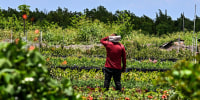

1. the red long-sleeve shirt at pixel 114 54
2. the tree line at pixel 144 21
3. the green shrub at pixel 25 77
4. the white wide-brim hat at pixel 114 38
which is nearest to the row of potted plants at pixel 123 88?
the red long-sleeve shirt at pixel 114 54

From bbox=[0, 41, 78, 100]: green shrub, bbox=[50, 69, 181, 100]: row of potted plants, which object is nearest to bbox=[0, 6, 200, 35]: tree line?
bbox=[50, 69, 181, 100]: row of potted plants

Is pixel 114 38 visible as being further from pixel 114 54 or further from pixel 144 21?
pixel 144 21

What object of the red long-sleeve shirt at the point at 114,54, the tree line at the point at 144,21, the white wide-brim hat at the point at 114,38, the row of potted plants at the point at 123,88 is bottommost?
the row of potted plants at the point at 123,88

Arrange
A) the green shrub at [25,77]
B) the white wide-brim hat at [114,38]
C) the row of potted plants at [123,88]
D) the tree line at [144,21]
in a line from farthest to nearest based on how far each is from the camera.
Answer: the tree line at [144,21] → the white wide-brim hat at [114,38] → the row of potted plants at [123,88] → the green shrub at [25,77]

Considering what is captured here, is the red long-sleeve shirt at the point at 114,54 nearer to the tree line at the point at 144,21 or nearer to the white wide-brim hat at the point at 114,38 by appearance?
the white wide-brim hat at the point at 114,38

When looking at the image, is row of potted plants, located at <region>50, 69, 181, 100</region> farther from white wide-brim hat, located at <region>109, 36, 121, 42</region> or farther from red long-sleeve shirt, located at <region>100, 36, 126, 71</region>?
white wide-brim hat, located at <region>109, 36, 121, 42</region>

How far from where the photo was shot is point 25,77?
2.00 meters

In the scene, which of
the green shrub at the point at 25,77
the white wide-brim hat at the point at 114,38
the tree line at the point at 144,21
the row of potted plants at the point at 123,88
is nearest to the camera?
the green shrub at the point at 25,77

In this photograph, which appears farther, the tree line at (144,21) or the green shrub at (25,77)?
the tree line at (144,21)

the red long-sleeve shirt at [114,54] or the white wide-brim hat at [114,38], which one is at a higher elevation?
the white wide-brim hat at [114,38]

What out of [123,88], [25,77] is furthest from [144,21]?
[25,77]

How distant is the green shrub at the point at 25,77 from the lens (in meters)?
1.97

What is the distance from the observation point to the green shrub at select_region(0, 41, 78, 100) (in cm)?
197

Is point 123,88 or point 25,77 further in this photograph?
point 123,88
